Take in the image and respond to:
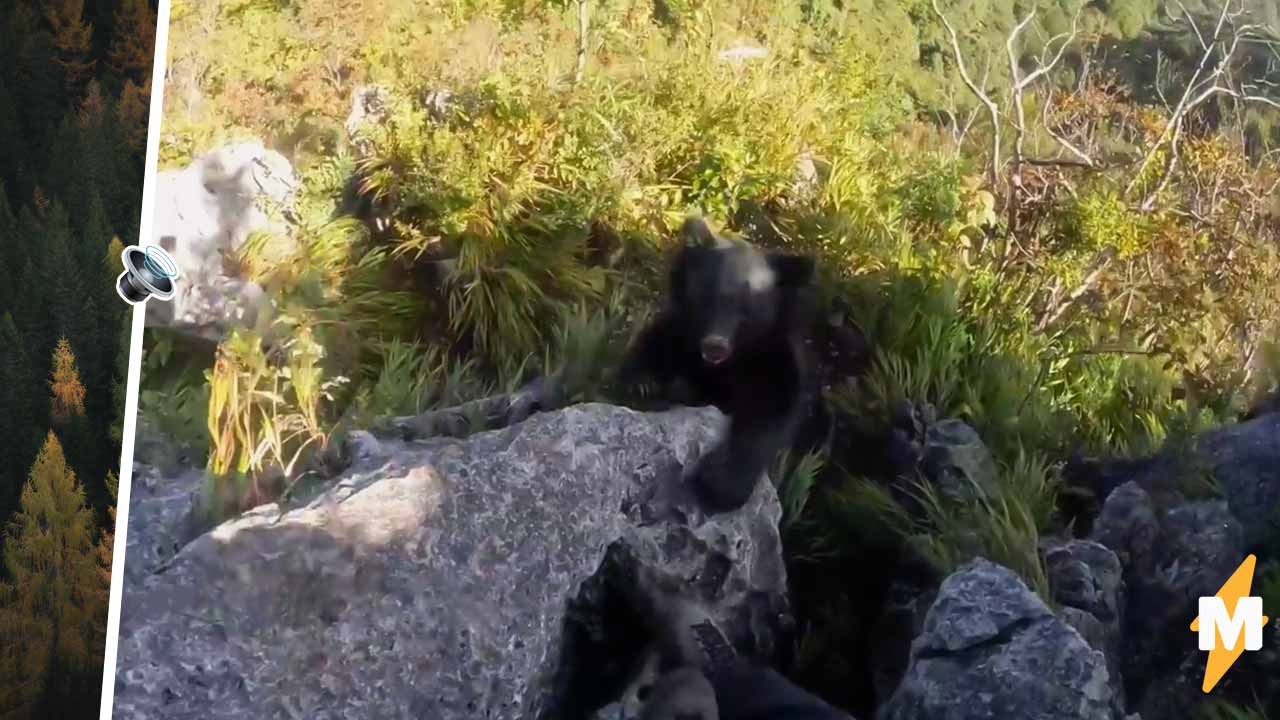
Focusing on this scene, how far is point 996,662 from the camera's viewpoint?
6.22ft

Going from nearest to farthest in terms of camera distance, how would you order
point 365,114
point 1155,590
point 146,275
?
point 146,275 < point 365,114 < point 1155,590

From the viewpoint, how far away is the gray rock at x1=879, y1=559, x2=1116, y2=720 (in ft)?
6.18

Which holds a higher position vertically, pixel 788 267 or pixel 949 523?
pixel 788 267

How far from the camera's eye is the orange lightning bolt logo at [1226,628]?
6.76 ft

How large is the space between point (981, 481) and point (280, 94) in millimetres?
1574

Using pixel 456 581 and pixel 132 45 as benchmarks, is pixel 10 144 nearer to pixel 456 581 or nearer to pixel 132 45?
pixel 132 45

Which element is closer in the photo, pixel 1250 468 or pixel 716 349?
pixel 716 349

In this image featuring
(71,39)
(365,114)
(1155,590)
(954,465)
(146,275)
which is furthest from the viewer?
(71,39)

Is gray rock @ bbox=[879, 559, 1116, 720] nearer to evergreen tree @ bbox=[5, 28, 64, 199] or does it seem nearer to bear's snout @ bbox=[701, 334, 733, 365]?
bear's snout @ bbox=[701, 334, 733, 365]

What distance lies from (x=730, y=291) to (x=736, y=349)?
0.12m

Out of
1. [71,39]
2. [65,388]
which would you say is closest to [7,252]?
[65,388]

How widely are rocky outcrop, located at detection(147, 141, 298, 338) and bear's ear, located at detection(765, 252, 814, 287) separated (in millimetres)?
935

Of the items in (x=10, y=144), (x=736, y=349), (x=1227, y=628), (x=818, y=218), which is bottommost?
(x=1227, y=628)

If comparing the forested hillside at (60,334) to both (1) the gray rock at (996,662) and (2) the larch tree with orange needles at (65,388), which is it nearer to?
(2) the larch tree with orange needles at (65,388)
